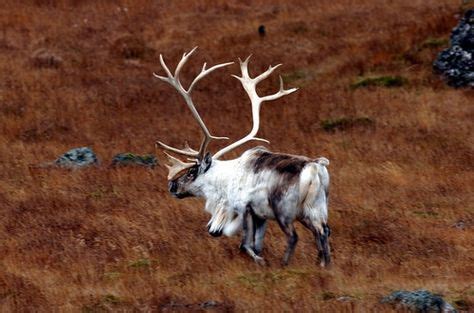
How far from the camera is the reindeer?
38.2ft

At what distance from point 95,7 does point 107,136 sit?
13161 millimetres

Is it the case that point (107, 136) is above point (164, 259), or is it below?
below

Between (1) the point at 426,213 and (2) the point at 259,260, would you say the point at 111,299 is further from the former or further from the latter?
(1) the point at 426,213

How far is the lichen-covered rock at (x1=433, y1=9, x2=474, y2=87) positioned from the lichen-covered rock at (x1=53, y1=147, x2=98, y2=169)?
9.21 metres

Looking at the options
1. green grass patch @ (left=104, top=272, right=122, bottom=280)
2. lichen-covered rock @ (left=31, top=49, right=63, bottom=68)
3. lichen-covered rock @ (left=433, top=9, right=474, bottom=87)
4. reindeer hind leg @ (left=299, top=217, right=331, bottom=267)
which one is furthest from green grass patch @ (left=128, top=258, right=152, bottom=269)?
lichen-covered rock @ (left=31, top=49, right=63, bottom=68)

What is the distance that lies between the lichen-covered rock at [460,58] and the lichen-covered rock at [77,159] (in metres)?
9.21

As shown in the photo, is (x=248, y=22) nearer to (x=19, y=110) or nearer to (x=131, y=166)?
(x=19, y=110)

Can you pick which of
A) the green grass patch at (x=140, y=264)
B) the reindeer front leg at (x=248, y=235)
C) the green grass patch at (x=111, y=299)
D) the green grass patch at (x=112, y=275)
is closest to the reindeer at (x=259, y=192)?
the reindeer front leg at (x=248, y=235)

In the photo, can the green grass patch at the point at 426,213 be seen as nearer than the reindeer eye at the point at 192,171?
No

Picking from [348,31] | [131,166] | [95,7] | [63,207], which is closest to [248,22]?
[348,31]

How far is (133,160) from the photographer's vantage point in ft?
59.7

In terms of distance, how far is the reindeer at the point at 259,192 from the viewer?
1165cm

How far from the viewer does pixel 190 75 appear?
2642cm

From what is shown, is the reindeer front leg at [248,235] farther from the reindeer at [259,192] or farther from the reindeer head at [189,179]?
the reindeer head at [189,179]
